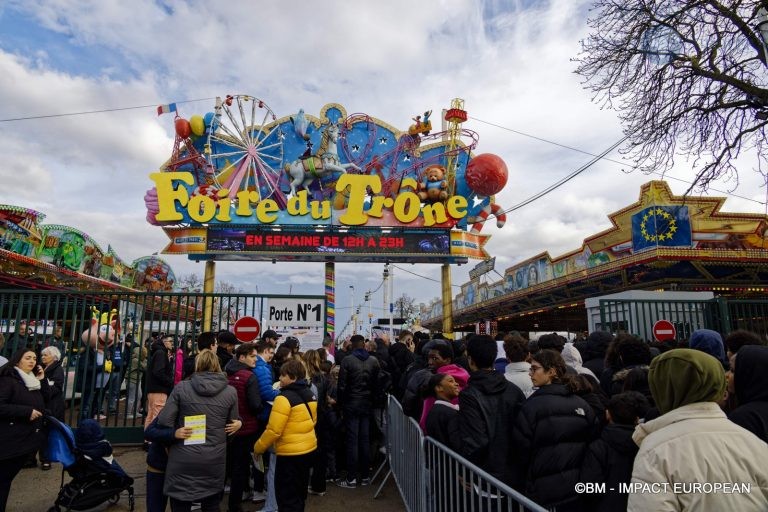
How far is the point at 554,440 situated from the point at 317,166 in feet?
59.8

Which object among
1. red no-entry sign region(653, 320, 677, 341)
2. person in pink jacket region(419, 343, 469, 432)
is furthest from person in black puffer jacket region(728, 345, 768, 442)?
red no-entry sign region(653, 320, 677, 341)

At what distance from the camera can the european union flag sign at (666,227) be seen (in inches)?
535

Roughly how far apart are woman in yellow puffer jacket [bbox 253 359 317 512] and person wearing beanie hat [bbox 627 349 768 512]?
3.32m

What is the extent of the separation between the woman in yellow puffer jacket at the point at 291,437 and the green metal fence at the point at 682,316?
7.79 m

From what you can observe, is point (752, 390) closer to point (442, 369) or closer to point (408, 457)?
point (442, 369)

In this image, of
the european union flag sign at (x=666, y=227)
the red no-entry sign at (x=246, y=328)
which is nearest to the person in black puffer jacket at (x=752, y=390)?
the red no-entry sign at (x=246, y=328)

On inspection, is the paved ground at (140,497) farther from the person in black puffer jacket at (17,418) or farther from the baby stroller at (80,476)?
the person in black puffer jacket at (17,418)

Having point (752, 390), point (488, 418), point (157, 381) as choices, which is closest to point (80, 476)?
point (157, 381)

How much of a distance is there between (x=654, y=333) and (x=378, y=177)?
12.1 m

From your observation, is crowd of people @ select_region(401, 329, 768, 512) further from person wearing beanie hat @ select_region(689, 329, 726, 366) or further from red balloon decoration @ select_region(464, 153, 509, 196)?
red balloon decoration @ select_region(464, 153, 509, 196)

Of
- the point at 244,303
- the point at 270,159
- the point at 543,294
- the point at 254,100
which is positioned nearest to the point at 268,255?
the point at 270,159

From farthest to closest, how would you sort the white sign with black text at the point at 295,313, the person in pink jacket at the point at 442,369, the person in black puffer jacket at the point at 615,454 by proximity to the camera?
the white sign with black text at the point at 295,313
the person in pink jacket at the point at 442,369
the person in black puffer jacket at the point at 615,454

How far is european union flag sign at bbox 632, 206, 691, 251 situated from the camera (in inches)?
535

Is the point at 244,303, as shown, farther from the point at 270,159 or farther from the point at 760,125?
the point at 270,159
